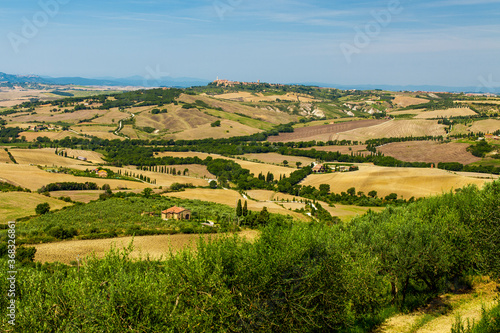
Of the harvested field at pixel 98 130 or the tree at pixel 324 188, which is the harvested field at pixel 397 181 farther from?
the harvested field at pixel 98 130

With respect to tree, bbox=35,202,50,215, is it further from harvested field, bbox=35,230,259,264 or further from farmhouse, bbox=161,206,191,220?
farmhouse, bbox=161,206,191,220

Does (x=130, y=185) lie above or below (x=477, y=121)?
below

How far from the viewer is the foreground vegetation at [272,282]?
1377 cm

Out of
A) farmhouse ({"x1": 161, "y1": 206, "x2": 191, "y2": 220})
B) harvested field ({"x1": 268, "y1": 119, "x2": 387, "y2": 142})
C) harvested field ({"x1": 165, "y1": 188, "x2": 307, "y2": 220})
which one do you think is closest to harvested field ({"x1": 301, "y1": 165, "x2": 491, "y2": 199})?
harvested field ({"x1": 165, "y1": 188, "x2": 307, "y2": 220})

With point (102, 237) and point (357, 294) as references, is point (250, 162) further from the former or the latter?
point (357, 294)

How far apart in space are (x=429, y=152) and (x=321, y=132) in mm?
57960

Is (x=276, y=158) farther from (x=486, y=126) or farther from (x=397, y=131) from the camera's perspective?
(x=486, y=126)

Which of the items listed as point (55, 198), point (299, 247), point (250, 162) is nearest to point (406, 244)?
point (299, 247)

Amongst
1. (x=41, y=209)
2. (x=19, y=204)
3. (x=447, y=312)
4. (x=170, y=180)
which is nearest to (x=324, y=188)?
(x=170, y=180)

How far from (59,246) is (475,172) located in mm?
98943

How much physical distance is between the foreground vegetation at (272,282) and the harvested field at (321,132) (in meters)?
140

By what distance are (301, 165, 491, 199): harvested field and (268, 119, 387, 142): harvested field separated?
223ft

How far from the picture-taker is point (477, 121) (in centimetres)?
16675

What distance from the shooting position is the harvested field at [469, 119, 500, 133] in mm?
152125
